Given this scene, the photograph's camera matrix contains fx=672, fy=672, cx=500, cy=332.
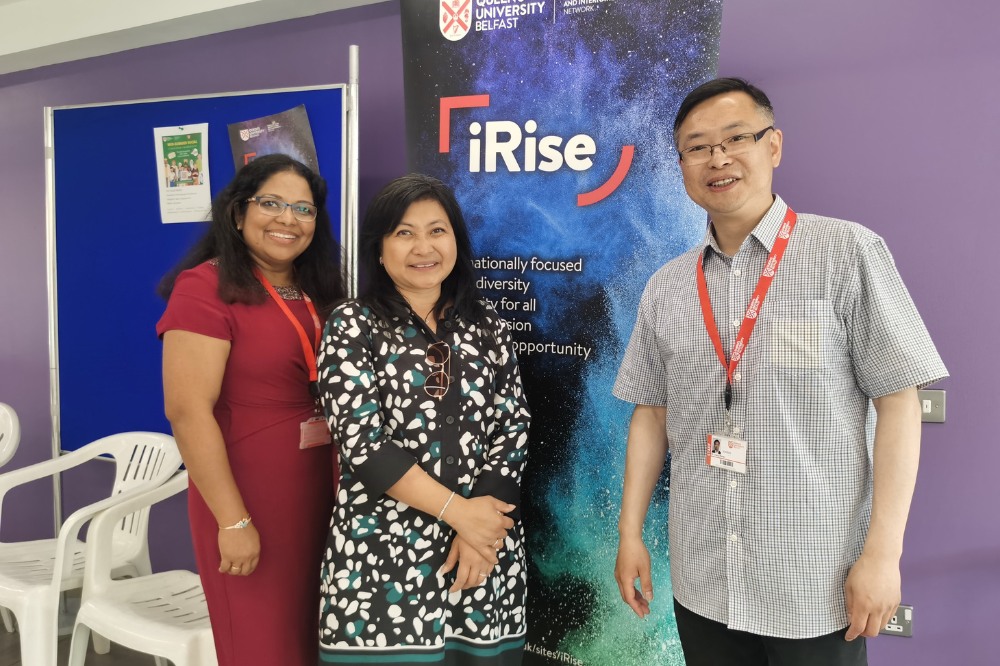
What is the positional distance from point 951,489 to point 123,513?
104 inches

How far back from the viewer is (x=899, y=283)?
1204 millimetres

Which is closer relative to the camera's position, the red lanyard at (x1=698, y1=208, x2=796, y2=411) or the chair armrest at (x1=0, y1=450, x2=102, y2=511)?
the red lanyard at (x1=698, y1=208, x2=796, y2=411)

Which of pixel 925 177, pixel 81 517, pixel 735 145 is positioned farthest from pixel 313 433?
pixel 925 177

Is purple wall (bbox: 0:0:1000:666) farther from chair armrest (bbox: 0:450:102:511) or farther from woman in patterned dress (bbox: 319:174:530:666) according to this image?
chair armrest (bbox: 0:450:102:511)

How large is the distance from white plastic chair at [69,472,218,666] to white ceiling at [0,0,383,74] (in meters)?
1.96

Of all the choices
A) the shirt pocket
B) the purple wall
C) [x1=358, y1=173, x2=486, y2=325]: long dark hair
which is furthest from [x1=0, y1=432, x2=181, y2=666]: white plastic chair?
the purple wall

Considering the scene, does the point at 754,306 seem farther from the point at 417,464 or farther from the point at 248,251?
the point at 248,251

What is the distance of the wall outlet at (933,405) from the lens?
6.68 feet

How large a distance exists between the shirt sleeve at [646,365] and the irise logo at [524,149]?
42 cm

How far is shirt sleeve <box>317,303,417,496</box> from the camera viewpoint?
1.42 meters

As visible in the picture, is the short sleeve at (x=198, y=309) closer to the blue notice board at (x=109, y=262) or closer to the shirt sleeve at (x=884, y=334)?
the blue notice board at (x=109, y=262)

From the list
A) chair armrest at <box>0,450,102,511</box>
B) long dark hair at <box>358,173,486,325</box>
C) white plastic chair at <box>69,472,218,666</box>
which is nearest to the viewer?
long dark hair at <box>358,173,486,325</box>

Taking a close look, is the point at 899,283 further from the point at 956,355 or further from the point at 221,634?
the point at 221,634

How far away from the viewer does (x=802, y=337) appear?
1.24 m
